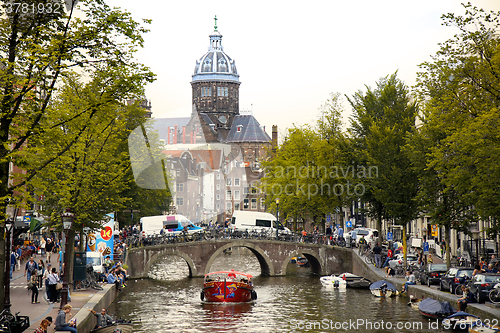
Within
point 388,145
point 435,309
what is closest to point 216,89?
point 388,145

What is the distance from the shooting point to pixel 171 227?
2453 inches

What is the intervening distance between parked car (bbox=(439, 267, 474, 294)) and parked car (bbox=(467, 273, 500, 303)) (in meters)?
2.08

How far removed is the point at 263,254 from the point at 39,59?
131ft

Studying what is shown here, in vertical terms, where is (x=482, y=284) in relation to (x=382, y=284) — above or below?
above

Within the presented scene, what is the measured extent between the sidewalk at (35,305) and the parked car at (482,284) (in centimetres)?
1708

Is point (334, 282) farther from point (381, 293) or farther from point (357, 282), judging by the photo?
point (381, 293)

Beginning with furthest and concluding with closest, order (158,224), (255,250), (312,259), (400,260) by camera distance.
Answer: (158,224), (312,259), (255,250), (400,260)

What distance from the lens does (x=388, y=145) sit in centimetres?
4400

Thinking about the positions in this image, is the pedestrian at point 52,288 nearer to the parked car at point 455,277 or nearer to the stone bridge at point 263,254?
the parked car at point 455,277

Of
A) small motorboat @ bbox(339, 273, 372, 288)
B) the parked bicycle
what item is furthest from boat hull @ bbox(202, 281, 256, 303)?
the parked bicycle

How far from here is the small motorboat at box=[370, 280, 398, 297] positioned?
36531 millimetres

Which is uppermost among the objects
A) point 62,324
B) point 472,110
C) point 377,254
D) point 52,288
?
point 472,110

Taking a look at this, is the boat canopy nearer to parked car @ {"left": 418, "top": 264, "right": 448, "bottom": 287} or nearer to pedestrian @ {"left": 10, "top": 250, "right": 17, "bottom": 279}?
parked car @ {"left": 418, "top": 264, "right": 448, "bottom": 287}

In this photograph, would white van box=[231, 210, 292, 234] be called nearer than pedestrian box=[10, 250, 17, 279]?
No
